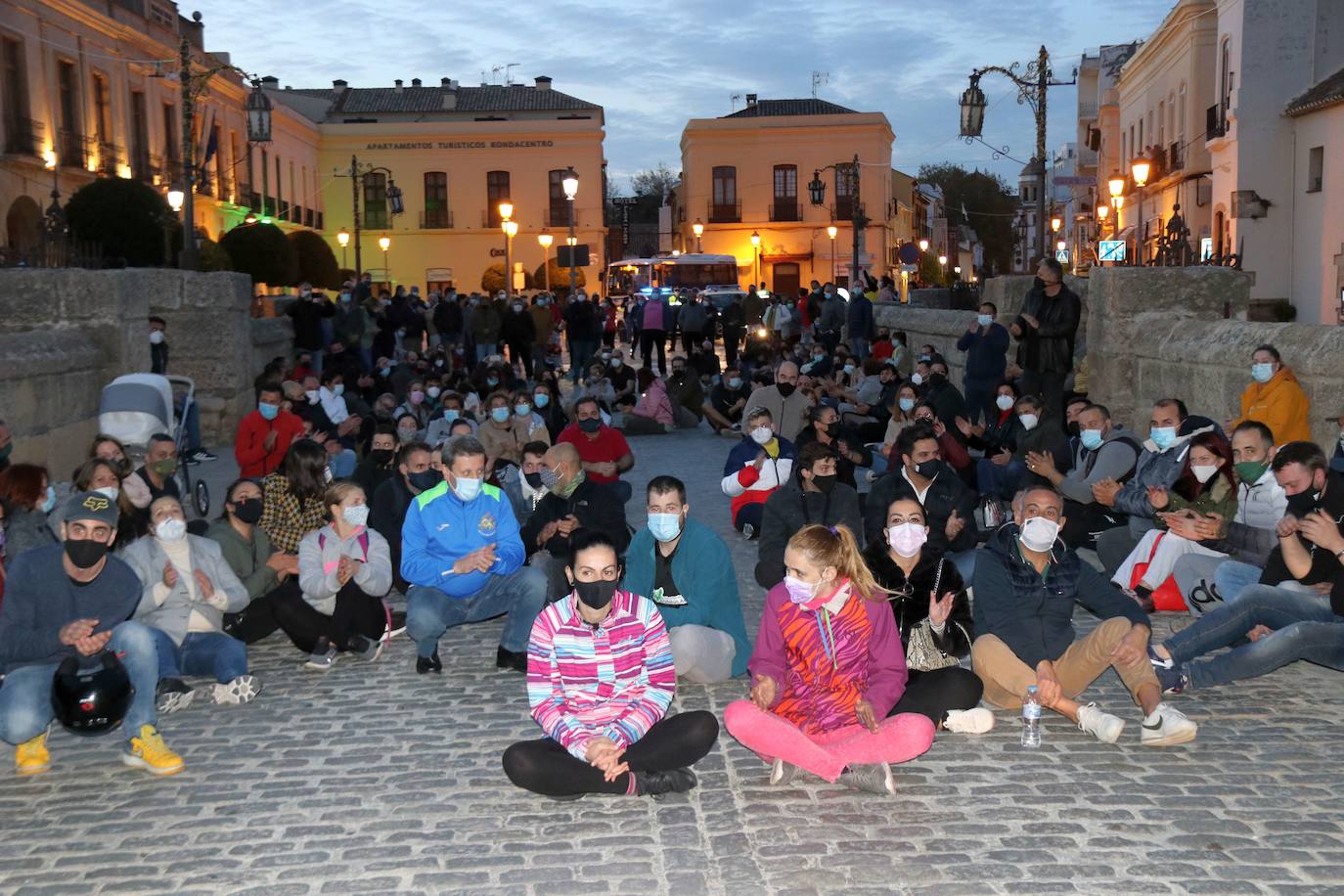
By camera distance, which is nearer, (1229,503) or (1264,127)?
(1229,503)

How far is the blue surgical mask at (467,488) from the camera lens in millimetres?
7844

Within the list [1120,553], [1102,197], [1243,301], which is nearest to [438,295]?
[1243,301]

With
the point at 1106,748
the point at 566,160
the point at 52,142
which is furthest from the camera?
the point at 566,160

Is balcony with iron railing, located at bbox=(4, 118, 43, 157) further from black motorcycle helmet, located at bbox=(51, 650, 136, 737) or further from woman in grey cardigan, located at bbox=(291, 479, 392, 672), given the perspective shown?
black motorcycle helmet, located at bbox=(51, 650, 136, 737)

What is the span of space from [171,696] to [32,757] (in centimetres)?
85

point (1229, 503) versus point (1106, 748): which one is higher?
point (1229, 503)

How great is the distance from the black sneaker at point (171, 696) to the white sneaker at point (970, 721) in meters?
3.65

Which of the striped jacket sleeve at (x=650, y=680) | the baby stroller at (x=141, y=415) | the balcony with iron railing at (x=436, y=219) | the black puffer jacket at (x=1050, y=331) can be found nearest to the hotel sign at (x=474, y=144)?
the balcony with iron railing at (x=436, y=219)

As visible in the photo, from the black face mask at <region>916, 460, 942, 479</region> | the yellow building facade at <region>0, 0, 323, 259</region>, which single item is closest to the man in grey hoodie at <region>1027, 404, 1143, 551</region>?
the black face mask at <region>916, 460, 942, 479</region>

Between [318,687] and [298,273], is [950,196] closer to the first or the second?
[298,273]

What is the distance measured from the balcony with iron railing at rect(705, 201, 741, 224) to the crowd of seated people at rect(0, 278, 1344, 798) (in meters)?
50.7

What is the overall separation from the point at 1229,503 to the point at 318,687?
537cm

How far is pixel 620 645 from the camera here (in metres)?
5.75

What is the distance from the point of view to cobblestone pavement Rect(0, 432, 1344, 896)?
4.80 metres
